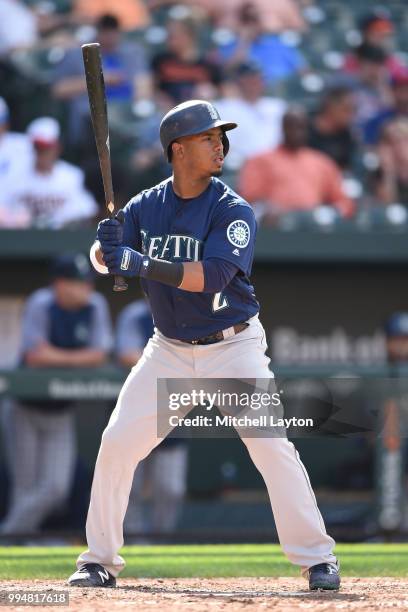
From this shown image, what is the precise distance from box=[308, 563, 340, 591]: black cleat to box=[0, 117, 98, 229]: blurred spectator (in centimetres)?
506

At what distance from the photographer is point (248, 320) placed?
14.1 ft

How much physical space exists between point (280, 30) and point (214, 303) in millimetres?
7404

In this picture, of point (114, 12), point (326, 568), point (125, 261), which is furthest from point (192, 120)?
point (114, 12)

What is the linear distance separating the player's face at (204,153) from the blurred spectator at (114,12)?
21.8 feet

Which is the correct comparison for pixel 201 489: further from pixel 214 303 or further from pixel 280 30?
pixel 280 30

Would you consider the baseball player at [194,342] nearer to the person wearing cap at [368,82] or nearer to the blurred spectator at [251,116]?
the blurred spectator at [251,116]

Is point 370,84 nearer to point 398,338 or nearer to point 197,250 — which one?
point 398,338

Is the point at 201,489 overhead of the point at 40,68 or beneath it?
beneath

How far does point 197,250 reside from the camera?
4.19 meters

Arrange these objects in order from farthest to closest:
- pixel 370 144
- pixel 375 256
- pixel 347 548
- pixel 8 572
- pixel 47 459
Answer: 1. pixel 370 144
2. pixel 375 256
3. pixel 47 459
4. pixel 347 548
5. pixel 8 572

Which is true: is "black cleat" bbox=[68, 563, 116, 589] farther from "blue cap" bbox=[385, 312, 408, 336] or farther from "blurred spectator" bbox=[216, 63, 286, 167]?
"blurred spectator" bbox=[216, 63, 286, 167]

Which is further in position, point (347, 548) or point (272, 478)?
point (347, 548)

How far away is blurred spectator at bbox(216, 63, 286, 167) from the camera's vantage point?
9.81m

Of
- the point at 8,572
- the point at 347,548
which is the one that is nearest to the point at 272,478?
the point at 8,572
